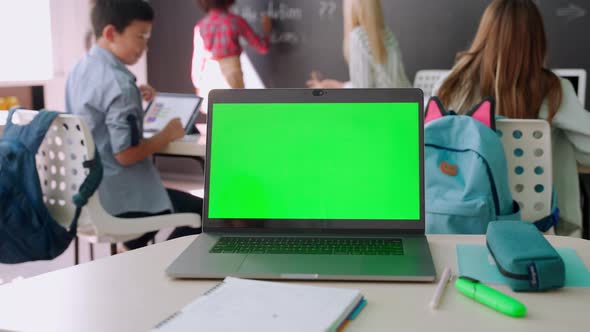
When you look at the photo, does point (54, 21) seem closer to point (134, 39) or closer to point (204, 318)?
point (134, 39)

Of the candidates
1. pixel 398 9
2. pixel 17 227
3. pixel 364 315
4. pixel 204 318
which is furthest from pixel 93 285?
pixel 398 9

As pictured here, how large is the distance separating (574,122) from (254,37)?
10.7 feet

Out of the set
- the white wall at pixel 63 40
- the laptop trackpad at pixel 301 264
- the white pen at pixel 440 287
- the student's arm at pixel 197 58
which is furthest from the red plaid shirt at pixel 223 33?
the white pen at pixel 440 287

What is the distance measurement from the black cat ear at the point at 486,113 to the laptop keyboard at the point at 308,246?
56 cm

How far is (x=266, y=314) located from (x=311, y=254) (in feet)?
0.93

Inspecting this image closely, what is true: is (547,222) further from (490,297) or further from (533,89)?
(490,297)

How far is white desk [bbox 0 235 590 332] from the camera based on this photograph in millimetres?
910

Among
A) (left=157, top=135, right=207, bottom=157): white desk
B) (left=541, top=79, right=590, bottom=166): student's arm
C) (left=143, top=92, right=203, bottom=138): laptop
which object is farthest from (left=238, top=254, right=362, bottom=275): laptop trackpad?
(left=143, top=92, right=203, bottom=138): laptop

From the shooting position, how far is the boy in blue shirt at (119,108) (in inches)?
99.5

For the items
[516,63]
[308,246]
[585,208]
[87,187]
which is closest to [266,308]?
[308,246]

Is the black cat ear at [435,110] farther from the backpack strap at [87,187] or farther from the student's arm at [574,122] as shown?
the backpack strap at [87,187]

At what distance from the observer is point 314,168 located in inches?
51.4

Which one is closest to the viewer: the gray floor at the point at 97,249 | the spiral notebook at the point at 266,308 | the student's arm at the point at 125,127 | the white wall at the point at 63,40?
the spiral notebook at the point at 266,308

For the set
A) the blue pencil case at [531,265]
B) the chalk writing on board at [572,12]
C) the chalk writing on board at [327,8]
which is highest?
the chalk writing on board at [327,8]
